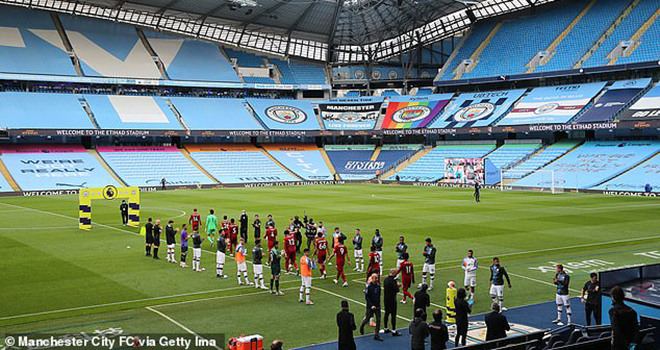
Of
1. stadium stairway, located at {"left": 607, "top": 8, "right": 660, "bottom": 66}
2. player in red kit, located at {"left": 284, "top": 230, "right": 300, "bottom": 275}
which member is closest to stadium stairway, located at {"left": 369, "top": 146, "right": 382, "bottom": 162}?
stadium stairway, located at {"left": 607, "top": 8, "right": 660, "bottom": 66}

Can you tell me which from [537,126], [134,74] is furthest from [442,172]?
[134,74]

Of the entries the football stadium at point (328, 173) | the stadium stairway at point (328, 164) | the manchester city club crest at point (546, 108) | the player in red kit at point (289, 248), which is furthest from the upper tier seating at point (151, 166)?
the player in red kit at point (289, 248)

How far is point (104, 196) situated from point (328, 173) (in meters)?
47.7

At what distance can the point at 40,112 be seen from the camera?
75250 millimetres

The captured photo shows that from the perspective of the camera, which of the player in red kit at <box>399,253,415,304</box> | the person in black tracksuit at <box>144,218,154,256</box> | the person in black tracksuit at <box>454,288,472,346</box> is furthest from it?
the person in black tracksuit at <box>144,218,154,256</box>

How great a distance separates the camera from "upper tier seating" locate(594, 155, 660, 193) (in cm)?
5722

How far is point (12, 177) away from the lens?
215 feet

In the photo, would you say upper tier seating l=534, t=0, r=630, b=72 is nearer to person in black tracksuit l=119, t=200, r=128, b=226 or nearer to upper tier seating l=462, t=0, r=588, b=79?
upper tier seating l=462, t=0, r=588, b=79

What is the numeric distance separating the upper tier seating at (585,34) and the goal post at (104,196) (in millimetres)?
59851

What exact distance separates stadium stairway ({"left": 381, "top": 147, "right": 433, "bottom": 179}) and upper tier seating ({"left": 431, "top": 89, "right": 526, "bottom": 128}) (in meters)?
4.52

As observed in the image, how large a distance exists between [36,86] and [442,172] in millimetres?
55639

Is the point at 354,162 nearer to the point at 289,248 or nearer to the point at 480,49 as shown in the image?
the point at 480,49

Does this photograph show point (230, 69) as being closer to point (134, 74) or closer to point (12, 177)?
point (134, 74)

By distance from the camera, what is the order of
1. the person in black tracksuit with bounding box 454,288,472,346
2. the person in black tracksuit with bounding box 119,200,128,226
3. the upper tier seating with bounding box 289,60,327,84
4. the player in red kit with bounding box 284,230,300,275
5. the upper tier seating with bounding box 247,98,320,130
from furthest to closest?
the upper tier seating with bounding box 289,60,327,84 < the upper tier seating with bounding box 247,98,320,130 < the person in black tracksuit with bounding box 119,200,128,226 < the player in red kit with bounding box 284,230,300,275 < the person in black tracksuit with bounding box 454,288,472,346
